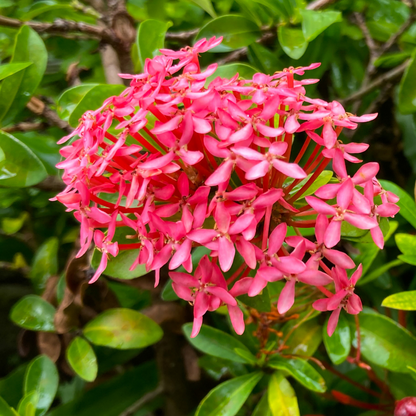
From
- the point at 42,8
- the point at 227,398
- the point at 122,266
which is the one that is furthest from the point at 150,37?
the point at 227,398

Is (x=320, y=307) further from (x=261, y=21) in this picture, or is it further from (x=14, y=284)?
(x=14, y=284)

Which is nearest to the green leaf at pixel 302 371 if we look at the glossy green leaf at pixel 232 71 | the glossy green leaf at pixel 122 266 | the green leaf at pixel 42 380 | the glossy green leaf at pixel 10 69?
the glossy green leaf at pixel 122 266

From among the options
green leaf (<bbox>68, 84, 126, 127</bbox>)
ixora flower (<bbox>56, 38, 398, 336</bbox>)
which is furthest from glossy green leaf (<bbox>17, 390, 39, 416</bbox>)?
green leaf (<bbox>68, 84, 126, 127</bbox>)

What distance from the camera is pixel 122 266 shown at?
1.82 ft

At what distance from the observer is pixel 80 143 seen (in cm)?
46

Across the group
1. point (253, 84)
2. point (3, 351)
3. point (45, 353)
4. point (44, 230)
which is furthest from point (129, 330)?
point (3, 351)

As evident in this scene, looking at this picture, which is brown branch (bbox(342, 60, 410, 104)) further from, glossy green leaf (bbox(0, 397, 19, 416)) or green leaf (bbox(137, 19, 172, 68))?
glossy green leaf (bbox(0, 397, 19, 416))

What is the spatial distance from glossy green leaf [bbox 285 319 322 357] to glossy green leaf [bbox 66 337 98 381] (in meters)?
0.33

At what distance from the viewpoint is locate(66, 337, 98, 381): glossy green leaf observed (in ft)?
1.98

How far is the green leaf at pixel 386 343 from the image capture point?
1.92ft

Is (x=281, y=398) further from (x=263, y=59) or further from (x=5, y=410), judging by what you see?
(x=263, y=59)

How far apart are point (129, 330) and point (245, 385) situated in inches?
8.4

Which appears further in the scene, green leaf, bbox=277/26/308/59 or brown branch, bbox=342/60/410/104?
brown branch, bbox=342/60/410/104

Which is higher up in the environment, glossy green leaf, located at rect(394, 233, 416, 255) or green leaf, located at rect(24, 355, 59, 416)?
glossy green leaf, located at rect(394, 233, 416, 255)
